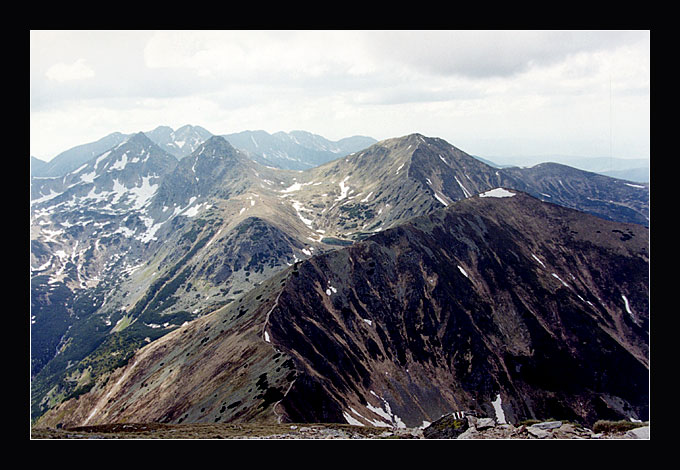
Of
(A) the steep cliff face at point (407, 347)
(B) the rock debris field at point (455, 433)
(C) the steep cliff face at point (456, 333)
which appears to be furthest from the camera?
(C) the steep cliff face at point (456, 333)

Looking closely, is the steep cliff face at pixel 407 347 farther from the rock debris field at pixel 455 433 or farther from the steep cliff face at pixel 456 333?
the rock debris field at pixel 455 433

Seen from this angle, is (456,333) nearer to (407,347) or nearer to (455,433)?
(407,347)

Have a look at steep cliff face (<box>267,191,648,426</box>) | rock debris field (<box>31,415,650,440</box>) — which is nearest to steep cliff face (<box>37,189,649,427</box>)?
steep cliff face (<box>267,191,648,426</box>)

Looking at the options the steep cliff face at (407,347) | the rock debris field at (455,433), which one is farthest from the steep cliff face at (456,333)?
the rock debris field at (455,433)

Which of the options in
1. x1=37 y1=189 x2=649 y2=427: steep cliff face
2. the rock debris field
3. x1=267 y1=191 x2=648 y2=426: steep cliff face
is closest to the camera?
the rock debris field

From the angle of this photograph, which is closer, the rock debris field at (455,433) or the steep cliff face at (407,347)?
the rock debris field at (455,433)

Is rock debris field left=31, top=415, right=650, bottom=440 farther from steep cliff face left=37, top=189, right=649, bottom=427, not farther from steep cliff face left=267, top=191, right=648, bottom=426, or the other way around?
steep cliff face left=267, top=191, right=648, bottom=426

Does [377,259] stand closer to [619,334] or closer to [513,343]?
[513,343]

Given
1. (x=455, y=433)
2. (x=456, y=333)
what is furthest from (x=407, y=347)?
(x=455, y=433)
